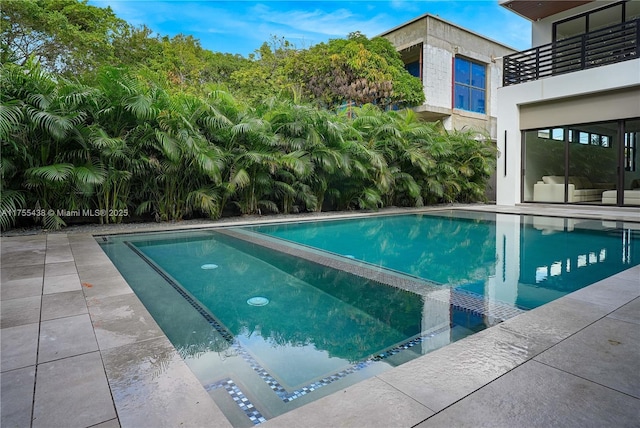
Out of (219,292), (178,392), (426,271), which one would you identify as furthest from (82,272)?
(426,271)

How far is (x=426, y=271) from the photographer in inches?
164

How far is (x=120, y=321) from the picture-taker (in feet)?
7.95

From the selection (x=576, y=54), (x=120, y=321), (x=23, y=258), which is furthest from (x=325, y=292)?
(x=576, y=54)

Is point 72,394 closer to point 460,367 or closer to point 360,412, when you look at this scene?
point 360,412

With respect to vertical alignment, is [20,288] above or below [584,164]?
below

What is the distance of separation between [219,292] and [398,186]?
333 inches

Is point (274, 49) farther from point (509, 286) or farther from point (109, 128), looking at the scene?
point (509, 286)

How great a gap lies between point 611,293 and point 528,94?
10.5 metres

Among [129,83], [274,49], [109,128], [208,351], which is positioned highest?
[274,49]

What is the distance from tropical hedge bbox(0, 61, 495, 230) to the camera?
606cm

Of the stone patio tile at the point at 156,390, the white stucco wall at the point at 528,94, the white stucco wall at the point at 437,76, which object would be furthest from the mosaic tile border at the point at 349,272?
the white stucco wall at the point at 437,76

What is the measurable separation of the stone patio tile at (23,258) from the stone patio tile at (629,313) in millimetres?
5071

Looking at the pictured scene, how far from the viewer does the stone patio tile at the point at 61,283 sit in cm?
312

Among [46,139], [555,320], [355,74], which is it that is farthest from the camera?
[355,74]
